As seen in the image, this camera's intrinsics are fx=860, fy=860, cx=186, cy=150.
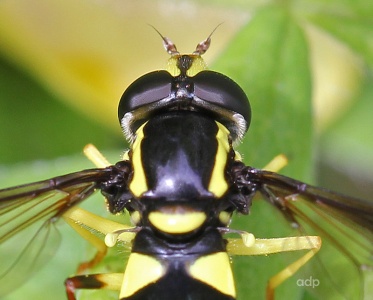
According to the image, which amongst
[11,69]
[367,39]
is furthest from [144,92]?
[11,69]

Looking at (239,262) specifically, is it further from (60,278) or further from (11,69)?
(11,69)

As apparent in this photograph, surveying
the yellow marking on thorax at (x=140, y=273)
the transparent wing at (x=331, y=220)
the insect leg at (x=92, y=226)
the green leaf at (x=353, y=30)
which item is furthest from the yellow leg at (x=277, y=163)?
the green leaf at (x=353, y=30)

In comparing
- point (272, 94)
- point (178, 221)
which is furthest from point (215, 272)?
point (272, 94)

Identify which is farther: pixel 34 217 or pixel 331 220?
pixel 34 217

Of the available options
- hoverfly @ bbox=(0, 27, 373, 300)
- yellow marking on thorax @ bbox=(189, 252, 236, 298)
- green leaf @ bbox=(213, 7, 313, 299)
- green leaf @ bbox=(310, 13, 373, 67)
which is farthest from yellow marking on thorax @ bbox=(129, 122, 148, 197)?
green leaf @ bbox=(310, 13, 373, 67)

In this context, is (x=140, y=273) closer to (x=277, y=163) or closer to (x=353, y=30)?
(x=277, y=163)

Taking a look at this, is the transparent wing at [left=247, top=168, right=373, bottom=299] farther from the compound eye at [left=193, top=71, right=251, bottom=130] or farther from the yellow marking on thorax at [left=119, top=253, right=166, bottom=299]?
the yellow marking on thorax at [left=119, top=253, right=166, bottom=299]
